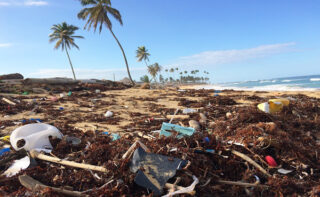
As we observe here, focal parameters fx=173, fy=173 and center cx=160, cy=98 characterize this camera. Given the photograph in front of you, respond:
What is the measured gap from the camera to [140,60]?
45969mm

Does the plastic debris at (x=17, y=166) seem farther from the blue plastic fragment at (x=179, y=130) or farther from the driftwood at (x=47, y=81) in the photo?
the driftwood at (x=47, y=81)

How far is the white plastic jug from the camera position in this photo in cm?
239

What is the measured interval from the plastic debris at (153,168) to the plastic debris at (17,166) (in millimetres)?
1308

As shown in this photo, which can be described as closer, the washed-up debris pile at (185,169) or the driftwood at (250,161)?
the washed-up debris pile at (185,169)

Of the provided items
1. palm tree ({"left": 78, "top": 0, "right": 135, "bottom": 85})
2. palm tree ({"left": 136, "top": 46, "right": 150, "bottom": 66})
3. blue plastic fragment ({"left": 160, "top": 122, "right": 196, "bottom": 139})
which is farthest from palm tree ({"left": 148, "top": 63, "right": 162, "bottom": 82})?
blue plastic fragment ({"left": 160, "top": 122, "right": 196, "bottom": 139})

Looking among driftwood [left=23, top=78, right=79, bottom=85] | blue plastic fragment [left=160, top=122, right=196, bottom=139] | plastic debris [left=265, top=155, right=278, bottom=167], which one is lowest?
plastic debris [left=265, top=155, right=278, bottom=167]

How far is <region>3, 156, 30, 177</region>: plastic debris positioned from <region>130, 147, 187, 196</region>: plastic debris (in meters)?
1.31

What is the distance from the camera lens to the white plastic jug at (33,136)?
2389mm

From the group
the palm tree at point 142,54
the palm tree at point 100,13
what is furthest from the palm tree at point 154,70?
the palm tree at point 100,13

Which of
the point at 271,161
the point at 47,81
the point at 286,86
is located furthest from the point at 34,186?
the point at 286,86

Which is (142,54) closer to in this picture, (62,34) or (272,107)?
(62,34)

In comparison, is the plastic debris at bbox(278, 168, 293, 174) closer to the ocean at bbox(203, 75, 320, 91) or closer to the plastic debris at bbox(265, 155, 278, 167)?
the plastic debris at bbox(265, 155, 278, 167)

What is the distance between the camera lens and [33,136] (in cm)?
245

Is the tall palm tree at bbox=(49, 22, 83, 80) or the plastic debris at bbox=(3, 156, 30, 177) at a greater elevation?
the tall palm tree at bbox=(49, 22, 83, 80)
